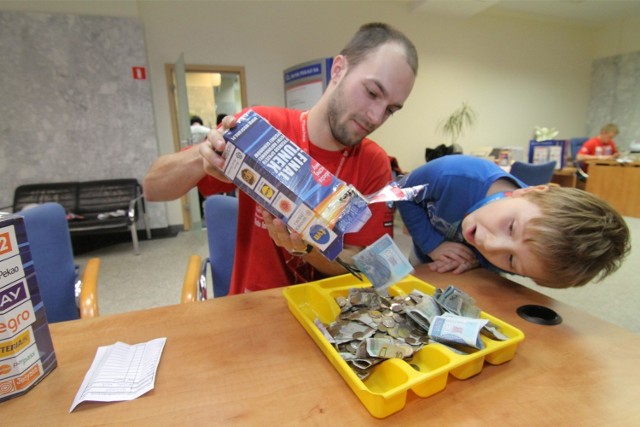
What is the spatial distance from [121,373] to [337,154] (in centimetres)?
83

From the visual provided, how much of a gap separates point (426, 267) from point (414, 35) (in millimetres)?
5238

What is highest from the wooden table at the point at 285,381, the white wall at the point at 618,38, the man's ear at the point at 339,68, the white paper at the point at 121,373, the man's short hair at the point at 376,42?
the white wall at the point at 618,38

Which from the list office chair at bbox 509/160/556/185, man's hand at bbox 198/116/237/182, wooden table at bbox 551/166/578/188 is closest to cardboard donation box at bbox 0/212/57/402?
man's hand at bbox 198/116/237/182

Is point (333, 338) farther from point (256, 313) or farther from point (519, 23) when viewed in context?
point (519, 23)

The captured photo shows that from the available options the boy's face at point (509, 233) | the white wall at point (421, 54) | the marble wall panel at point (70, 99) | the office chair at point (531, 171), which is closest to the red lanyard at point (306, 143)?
the boy's face at point (509, 233)

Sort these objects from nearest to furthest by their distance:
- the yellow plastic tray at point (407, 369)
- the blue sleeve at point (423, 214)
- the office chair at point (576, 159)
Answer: the yellow plastic tray at point (407, 369) < the blue sleeve at point (423, 214) < the office chair at point (576, 159)

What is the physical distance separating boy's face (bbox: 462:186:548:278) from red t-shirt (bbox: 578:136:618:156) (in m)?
5.93

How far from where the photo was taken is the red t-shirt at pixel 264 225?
3.60 ft

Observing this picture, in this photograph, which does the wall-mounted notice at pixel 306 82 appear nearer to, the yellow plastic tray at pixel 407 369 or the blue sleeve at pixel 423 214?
the blue sleeve at pixel 423 214

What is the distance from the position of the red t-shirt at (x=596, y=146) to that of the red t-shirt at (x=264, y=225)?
5.94 m

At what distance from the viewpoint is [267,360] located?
2.10ft

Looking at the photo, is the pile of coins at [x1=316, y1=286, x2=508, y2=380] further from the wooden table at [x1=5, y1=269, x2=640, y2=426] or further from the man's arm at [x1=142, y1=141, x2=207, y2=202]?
the man's arm at [x1=142, y1=141, x2=207, y2=202]

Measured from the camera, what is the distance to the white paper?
55 cm

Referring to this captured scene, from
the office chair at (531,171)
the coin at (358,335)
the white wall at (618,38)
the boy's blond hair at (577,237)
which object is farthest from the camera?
the white wall at (618,38)
